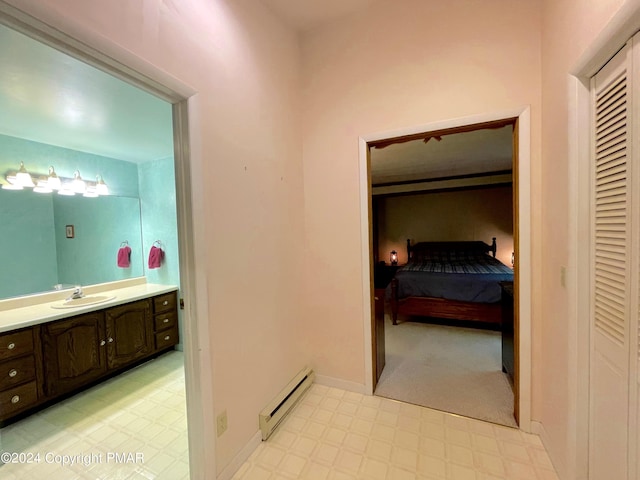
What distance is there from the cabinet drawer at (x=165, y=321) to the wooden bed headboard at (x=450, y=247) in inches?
195

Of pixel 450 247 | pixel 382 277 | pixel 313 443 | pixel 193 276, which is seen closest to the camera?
pixel 193 276

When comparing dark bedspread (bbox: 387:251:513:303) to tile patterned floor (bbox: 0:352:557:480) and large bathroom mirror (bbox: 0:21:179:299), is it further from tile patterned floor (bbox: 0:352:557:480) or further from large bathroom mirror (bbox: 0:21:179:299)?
large bathroom mirror (bbox: 0:21:179:299)

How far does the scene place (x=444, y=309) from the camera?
3.47 metres

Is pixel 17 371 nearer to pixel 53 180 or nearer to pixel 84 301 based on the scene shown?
pixel 84 301

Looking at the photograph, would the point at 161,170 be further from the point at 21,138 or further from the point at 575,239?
the point at 575,239

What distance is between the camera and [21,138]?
2.29m

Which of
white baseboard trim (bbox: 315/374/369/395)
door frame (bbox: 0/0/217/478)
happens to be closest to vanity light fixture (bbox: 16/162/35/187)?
door frame (bbox: 0/0/217/478)

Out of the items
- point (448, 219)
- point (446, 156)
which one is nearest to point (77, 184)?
point (446, 156)

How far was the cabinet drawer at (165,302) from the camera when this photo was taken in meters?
2.80

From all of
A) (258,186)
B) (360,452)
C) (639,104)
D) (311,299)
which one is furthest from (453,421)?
(258,186)

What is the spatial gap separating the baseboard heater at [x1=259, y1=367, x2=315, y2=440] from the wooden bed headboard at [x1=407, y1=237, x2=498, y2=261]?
450 centimetres

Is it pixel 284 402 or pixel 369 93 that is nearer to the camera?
pixel 284 402

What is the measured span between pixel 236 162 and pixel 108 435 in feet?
6.86

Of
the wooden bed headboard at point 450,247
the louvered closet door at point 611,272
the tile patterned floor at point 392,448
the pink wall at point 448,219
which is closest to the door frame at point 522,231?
the tile patterned floor at point 392,448
